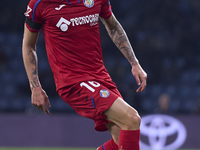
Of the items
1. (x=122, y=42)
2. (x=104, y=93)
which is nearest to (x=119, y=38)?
(x=122, y=42)

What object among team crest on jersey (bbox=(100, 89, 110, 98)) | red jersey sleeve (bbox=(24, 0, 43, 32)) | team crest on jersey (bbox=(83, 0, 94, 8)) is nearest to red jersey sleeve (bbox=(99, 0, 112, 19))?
team crest on jersey (bbox=(83, 0, 94, 8))

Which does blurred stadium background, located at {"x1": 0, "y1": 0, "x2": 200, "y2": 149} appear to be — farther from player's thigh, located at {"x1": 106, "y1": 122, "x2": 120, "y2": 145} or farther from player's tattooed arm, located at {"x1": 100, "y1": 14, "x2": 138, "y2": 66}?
player's thigh, located at {"x1": 106, "y1": 122, "x2": 120, "y2": 145}

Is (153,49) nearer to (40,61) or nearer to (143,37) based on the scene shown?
(143,37)

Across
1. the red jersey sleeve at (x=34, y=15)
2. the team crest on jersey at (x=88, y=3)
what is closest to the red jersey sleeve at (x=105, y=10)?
the team crest on jersey at (x=88, y=3)

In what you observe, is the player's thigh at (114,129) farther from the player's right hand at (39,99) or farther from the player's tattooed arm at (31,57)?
the player's tattooed arm at (31,57)

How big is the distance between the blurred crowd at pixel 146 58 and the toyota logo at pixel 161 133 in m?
1.04

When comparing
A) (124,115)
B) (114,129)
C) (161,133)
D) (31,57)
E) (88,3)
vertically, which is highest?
(88,3)

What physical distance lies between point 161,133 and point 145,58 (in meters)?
3.46

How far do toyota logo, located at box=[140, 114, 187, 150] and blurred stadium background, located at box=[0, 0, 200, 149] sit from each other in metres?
1.05

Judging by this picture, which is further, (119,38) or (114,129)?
(119,38)

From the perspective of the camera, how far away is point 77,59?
3.64 m

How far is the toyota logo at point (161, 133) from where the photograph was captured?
351 inches

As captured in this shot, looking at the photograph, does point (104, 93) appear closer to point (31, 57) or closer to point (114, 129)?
point (114, 129)

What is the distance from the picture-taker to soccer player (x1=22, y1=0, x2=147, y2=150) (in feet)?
11.5
